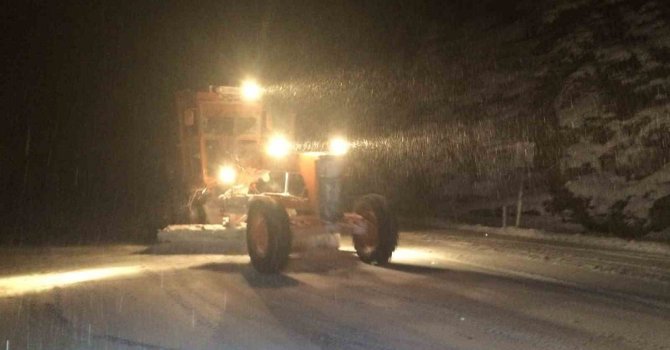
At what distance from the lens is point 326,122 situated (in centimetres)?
4412

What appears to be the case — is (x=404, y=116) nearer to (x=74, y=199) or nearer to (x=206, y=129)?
(x=74, y=199)

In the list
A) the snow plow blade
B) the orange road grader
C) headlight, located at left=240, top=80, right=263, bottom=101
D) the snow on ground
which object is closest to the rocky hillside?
the snow on ground

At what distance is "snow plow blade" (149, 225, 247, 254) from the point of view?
16.3 metres

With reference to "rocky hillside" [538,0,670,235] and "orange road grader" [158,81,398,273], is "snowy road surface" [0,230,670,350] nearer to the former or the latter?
"orange road grader" [158,81,398,273]

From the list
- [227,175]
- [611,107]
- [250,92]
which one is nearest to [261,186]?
[227,175]

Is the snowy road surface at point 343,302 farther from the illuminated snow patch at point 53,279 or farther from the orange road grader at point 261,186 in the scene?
the orange road grader at point 261,186

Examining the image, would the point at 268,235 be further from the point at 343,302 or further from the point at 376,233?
the point at 343,302

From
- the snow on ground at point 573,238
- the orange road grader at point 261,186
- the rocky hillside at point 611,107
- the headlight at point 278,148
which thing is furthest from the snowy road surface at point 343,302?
the rocky hillside at point 611,107

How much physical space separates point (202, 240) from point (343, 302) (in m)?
6.17

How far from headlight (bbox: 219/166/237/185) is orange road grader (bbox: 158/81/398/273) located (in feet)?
0.07

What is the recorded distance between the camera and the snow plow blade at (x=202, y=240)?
16297 mm

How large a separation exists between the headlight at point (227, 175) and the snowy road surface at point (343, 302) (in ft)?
7.75

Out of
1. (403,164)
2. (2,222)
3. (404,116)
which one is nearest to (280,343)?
(2,222)

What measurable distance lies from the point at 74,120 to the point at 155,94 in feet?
20.7
